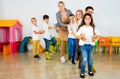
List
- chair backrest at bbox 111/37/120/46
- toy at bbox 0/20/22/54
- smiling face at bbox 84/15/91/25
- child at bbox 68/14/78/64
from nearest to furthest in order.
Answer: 1. smiling face at bbox 84/15/91/25
2. child at bbox 68/14/78/64
3. chair backrest at bbox 111/37/120/46
4. toy at bbox 0/20/22/54

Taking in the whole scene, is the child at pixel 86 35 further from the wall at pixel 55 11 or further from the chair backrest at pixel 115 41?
the wall at pixel 55 11

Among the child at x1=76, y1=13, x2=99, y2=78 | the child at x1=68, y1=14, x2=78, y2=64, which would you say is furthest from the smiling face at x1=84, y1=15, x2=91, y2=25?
the child at x1=68, y1=14, x2=78, y2=64

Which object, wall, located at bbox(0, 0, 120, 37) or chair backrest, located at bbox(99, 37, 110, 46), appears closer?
chair backrest, located at bbox(99, 37, 110, 46)

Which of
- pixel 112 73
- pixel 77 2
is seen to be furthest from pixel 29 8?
pixel 112 73

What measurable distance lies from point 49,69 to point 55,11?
3108 millimetres

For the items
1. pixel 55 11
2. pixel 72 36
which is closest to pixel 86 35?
pixel 72 36

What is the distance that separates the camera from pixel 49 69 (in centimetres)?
471

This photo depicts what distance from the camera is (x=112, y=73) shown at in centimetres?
438

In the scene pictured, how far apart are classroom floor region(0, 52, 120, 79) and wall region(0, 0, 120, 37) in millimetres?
1733

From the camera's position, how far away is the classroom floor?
13.7 feet

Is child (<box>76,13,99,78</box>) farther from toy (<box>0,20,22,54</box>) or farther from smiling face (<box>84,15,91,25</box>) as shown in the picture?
toy (<box>0,20,22,54</box>)

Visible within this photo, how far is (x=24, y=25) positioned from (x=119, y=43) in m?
3.03

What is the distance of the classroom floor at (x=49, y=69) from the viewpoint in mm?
4176

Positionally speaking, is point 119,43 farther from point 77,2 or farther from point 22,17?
point 22,17
